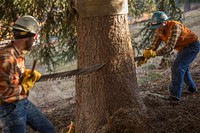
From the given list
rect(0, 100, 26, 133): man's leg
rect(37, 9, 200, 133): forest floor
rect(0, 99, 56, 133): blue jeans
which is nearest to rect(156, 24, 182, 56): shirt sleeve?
rect(37, 9, 200, 133): forest floor

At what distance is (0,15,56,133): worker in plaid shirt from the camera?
2859 millimetres

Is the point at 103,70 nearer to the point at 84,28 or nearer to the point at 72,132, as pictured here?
the point at 84,28

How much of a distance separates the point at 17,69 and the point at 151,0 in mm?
5599

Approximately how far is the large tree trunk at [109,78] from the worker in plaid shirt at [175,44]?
3.85 feet

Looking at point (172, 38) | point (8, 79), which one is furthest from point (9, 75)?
point (172, 38)

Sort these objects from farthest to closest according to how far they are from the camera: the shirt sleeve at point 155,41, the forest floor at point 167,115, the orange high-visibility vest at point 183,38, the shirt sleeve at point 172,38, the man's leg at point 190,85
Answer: the man's leg at point 190,85, the shirt sleeve at point 155,41, the orange high-visibility vest at point 183,38, the shirt sleeve at point 172,38, the forest floor at point 167,115

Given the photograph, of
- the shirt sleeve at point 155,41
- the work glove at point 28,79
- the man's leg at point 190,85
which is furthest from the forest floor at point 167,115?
the work glove at point 28,79

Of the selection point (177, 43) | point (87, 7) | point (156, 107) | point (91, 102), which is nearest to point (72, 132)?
point (91, 102)

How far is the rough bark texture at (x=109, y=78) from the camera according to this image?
11.0ft

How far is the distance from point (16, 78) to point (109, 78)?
1.05 m

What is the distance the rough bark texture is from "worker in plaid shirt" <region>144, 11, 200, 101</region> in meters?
1.17

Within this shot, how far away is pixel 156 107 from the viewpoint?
4062 millimetres

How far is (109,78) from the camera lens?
3.40 metres

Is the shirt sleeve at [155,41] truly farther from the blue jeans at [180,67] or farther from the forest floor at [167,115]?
the forest floor at [167,115]
